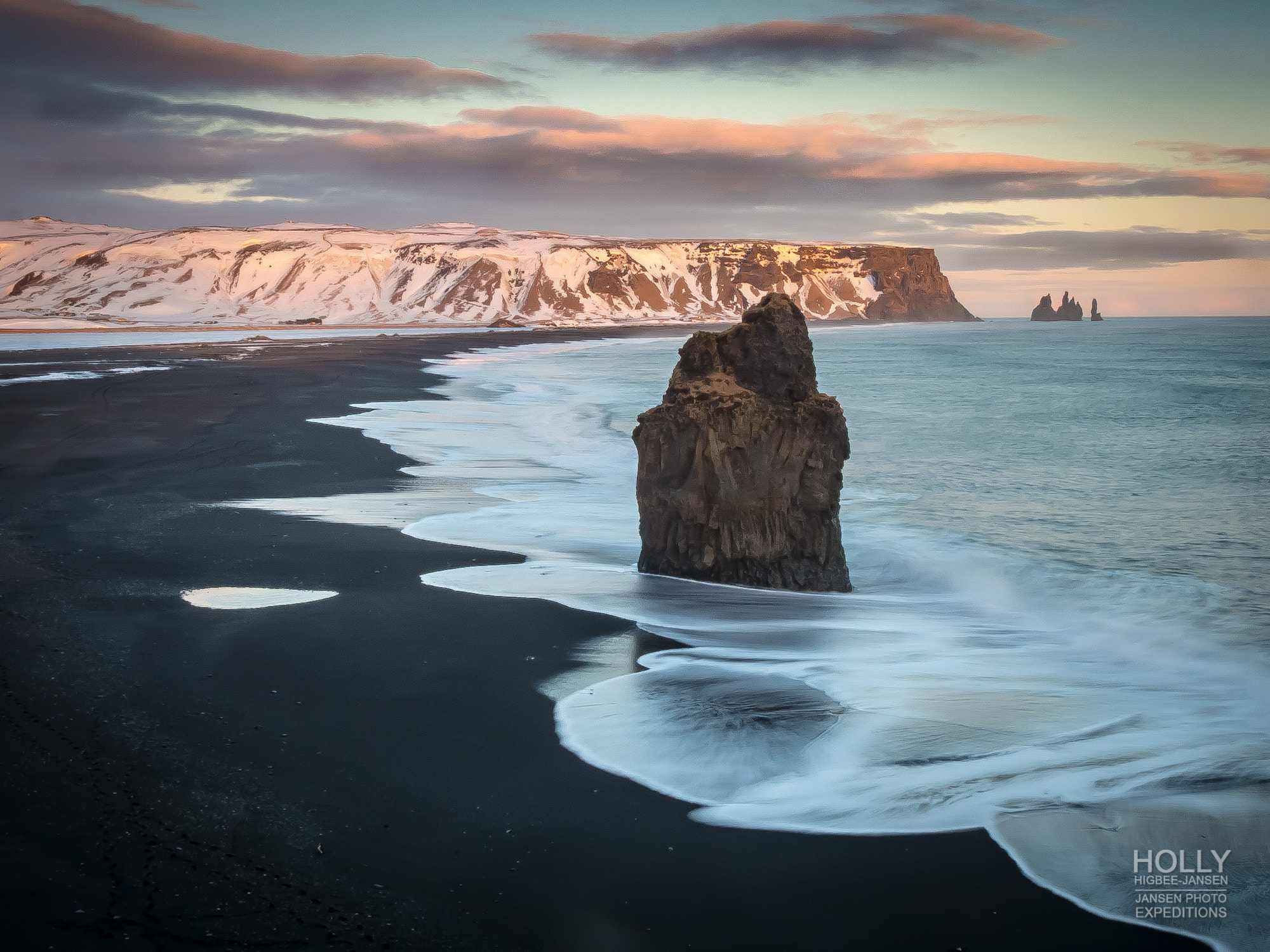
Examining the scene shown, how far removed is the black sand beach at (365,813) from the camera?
116 inches

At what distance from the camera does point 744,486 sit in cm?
705

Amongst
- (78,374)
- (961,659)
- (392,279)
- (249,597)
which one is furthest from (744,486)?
(392,279)

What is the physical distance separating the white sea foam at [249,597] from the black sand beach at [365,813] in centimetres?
14

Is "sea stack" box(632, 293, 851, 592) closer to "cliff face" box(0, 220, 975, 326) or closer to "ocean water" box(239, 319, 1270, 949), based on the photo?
"ocean water" box(239, 319, 1270, 949)

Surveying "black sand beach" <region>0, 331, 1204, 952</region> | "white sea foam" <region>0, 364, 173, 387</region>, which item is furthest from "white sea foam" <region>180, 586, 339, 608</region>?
"white sea foam" <region>0, 364, 173, 387</region>

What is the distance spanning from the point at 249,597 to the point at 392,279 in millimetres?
168517

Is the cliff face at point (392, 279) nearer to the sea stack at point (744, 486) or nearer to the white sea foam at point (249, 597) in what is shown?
the white sea foam at point (249, 597)

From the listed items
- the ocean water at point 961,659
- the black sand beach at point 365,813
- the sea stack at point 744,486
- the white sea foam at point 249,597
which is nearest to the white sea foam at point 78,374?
the ocean water at point 961,659

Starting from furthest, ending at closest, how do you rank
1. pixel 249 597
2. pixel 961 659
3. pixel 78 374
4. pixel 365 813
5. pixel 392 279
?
pixel 392 279
pixel 78 374
pixel 249 597
pixel 961 659
pixel 365 813

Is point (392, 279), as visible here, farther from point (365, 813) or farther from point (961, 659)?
point (365, 813)

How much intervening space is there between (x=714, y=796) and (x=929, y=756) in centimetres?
107

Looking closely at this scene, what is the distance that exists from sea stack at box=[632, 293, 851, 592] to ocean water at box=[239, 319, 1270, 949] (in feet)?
0.81

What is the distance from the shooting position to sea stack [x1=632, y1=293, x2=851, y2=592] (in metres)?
7.07

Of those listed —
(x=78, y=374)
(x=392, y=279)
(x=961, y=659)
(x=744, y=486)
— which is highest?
(x=392, y=279)
